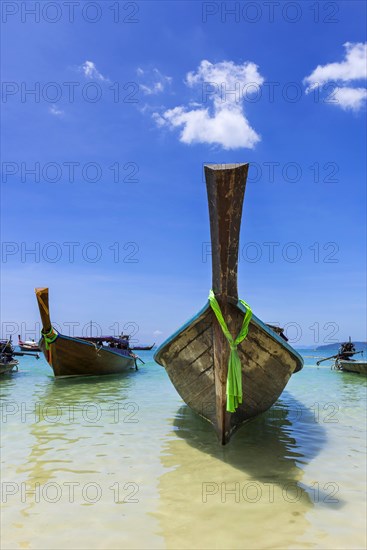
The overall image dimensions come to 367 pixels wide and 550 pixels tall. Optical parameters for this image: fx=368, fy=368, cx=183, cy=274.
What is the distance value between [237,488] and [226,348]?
1.84 m

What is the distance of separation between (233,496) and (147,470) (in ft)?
4.73

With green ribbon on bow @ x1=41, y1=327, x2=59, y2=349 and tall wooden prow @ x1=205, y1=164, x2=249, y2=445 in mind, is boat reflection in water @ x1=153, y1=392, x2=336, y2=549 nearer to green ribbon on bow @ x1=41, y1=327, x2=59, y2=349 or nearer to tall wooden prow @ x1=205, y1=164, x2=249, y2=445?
tall wooden prow @ x1=205, y1=164, x2=249, y2=445

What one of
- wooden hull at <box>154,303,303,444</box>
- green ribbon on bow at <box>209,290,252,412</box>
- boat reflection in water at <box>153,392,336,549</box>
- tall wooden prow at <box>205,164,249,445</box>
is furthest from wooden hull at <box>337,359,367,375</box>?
green ribbon on bow at <box>209,290,252,412</box>

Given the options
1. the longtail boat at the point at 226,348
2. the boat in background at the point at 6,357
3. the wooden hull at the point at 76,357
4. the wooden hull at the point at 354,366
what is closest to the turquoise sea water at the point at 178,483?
the longtail boat at the point at 226,348

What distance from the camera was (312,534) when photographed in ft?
11.7

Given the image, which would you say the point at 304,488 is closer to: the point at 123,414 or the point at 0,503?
the point at 0,503

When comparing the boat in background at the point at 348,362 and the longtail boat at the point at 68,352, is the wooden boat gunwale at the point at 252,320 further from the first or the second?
the boat in background at the point at 348,362

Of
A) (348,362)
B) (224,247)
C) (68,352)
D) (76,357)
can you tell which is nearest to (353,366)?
(348,362)

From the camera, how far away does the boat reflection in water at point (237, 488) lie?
11.7ft

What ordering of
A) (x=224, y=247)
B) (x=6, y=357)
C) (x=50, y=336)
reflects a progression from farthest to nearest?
(x=6, y=357)
(x=50, y=336)
(x=224, y=247)

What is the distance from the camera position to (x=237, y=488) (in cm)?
466

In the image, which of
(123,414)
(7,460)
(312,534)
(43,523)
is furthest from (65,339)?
(312,534)

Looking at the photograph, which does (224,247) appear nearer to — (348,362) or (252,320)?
(252,320)

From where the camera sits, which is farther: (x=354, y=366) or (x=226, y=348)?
(x=354, y=366)
